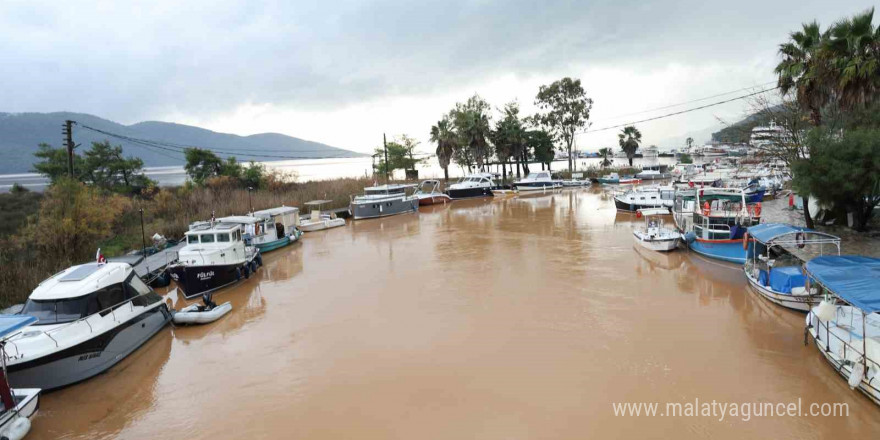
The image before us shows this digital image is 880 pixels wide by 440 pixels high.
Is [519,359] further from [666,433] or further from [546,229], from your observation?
[546,229]

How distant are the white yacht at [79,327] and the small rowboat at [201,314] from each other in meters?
1.23

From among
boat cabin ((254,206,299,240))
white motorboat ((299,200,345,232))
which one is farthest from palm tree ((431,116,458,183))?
boat cabin ((254,206,299,240))

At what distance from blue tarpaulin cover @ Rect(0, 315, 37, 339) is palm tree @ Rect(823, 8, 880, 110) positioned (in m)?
22.7

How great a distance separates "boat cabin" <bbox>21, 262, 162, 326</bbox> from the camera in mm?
9891

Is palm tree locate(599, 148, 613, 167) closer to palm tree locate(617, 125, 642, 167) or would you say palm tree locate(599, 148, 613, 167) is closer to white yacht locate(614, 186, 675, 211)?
palm tree locate(617, 125, 642, 167)

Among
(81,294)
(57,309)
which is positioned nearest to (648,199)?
(81,294)

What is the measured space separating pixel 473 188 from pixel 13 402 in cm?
4204

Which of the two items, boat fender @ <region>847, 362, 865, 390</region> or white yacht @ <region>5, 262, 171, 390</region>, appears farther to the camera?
white yacht @ <region>5, 262, 171, 390</region>

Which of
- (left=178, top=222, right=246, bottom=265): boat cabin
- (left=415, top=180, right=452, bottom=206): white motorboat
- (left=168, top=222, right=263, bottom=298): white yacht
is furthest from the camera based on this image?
(left=415, top=180, right=452, bottom=206): white motorboat

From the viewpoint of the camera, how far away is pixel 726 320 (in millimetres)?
11992

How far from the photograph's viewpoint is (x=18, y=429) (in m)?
7.57

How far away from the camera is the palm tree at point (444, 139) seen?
53.6 m

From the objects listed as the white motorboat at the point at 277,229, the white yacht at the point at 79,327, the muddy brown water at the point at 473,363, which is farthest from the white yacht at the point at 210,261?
the white motorboat at the point at 277,229

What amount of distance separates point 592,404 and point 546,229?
2010cm
